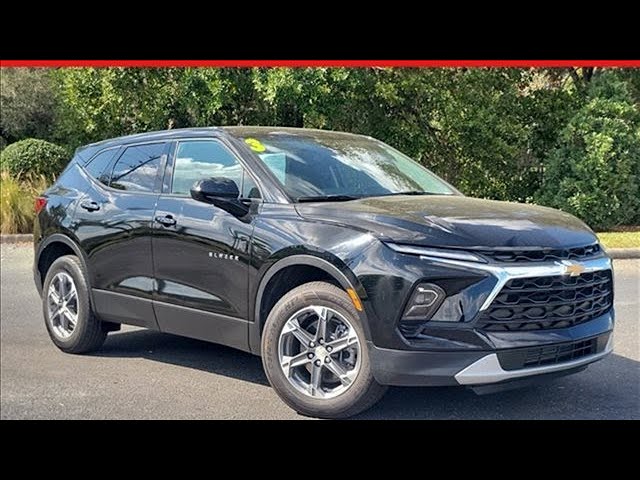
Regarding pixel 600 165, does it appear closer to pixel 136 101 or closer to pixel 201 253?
pixel 136 101

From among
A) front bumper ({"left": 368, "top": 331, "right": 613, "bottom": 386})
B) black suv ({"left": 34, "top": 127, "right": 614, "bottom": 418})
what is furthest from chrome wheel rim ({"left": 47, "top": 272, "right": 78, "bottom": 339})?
front bumper ({"left": 368, "top": 331, "right": 613, "bottom": 386})

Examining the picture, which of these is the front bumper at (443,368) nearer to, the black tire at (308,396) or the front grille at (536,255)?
the black tire at (308,396)

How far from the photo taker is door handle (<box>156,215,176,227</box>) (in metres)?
4.83

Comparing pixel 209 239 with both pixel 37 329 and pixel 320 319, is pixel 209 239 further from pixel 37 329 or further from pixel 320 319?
pixel 37 329

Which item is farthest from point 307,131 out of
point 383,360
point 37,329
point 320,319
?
point 37,329

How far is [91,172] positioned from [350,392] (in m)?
2.99

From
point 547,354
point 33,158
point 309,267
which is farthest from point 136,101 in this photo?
point 547,354

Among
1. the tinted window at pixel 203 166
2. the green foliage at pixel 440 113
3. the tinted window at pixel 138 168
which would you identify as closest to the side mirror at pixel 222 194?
the tinted window at pixel 203 166

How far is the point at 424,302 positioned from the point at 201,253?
1631mm

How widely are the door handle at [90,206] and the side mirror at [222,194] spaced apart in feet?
3.79

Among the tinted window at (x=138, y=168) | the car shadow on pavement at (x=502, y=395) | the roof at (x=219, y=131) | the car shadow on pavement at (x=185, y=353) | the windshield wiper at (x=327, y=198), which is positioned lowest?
the car shadow on pavement at (x=185, y=353)

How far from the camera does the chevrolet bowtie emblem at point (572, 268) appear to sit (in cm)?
393

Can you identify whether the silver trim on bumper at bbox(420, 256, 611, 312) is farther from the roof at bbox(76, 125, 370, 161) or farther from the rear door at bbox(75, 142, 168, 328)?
the rear door at bbox(75, 142, 168, 328)

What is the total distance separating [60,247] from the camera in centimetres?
566
